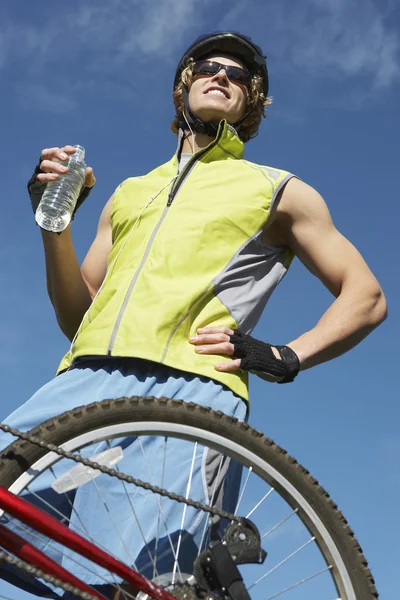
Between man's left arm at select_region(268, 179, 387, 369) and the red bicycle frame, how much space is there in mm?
1212

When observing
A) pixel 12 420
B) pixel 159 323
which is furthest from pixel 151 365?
pixel 12 420

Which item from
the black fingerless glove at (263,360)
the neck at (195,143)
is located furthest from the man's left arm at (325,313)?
the neck at (195,143)

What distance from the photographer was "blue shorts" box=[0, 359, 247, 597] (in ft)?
8.28

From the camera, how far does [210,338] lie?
3.05 metres

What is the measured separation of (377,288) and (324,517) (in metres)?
1.26

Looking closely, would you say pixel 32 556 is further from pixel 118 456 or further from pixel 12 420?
pixel 12 420

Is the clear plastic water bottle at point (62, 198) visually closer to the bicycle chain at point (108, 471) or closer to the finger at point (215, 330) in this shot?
the finger at point (215, 330)

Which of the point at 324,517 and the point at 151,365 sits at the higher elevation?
the point at 151,365

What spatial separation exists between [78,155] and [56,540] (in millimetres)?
1868

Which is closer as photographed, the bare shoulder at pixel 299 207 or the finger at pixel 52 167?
the finger at pixel 52 167

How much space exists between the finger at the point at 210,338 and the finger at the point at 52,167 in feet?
3.00

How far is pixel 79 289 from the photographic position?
369 cm

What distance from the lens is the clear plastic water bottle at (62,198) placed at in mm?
3416

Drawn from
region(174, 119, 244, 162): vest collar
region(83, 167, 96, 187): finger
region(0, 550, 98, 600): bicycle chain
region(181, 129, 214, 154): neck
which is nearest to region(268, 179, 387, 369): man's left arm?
region(174, 119, 244, 162): vest collar
